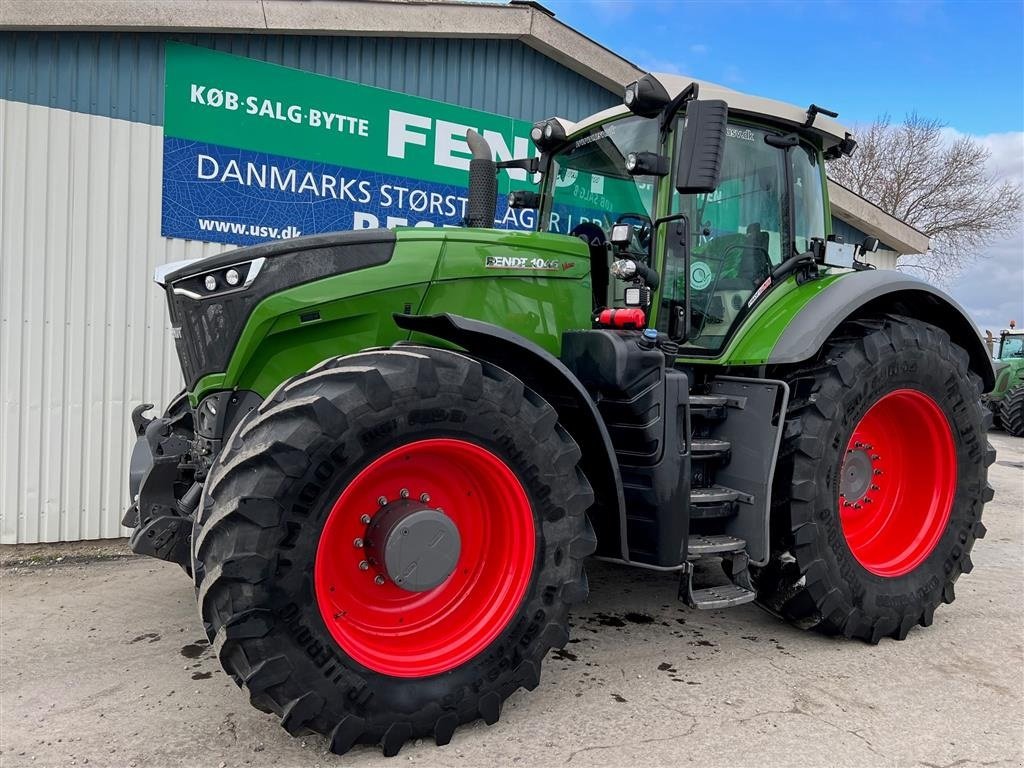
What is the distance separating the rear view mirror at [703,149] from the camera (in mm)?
3152

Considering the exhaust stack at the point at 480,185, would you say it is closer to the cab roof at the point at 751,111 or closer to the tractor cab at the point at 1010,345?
the cab roof at the point at 751,111

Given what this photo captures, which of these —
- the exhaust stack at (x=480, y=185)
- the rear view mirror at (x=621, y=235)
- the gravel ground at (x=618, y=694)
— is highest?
the exhaust stack at (x=480, y=185)

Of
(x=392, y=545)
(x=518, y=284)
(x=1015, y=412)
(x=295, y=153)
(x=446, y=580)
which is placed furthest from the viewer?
(x=1015, y=412)

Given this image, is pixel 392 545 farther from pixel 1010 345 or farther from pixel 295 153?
pixel 1010 345

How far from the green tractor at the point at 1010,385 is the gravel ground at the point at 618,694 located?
12.5m

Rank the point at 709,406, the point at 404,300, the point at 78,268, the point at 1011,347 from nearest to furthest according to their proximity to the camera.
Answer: the point at 404,300, the point at 709,406, the point at 78,268, the point at 1011,347

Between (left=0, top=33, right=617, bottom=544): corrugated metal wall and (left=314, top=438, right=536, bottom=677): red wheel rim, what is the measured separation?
3.44 m

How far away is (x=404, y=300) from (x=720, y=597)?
1890 mm

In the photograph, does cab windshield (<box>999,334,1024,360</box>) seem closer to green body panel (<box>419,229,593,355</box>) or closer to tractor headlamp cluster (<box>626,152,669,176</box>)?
tractor headlamp cluster (<box>626,152,669,176</box>)

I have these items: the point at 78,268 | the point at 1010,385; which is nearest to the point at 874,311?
the point at 78,268

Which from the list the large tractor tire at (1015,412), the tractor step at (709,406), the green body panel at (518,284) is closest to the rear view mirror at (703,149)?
the green body panel at (518,284)

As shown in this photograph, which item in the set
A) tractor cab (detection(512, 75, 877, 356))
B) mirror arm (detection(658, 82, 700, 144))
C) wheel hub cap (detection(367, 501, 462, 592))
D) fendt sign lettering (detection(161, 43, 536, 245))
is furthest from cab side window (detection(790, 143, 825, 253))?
fendt sign lettering (detection(161, 43, 536, 245))

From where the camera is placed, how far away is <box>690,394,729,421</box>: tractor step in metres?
3.69

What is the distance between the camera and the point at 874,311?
13.4 feet
